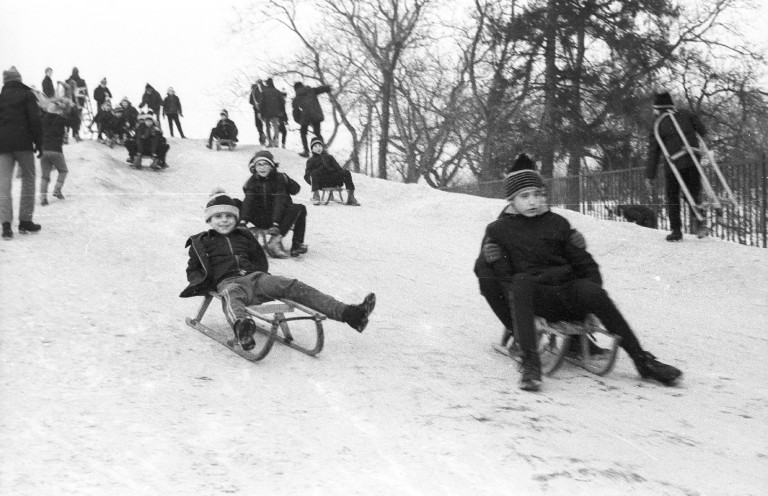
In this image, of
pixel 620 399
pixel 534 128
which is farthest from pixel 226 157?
pixel 620 399

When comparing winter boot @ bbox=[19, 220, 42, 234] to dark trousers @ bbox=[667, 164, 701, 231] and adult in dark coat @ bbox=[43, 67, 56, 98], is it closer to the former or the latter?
dark trousers @ bbox=[667, 164, 701, 231]

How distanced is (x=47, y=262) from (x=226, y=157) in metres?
12.6

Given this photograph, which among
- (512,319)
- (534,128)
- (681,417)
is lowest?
(681,417)

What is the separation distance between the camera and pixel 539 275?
15.9ft

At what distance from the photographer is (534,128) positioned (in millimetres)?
20844

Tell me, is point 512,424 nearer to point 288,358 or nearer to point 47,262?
point 288,358

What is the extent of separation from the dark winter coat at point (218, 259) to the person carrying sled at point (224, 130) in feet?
53.0

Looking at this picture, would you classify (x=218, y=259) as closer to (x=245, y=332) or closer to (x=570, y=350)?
(x=245, y=332)

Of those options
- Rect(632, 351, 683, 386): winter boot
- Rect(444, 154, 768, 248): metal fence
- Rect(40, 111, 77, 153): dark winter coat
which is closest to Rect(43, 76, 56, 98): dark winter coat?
Rect(40, 111, 77, 153): dark winter coat

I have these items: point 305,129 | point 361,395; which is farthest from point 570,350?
point 305,129

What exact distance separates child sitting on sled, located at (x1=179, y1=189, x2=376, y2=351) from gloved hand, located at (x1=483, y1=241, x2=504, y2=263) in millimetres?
774

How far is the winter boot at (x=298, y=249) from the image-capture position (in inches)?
344

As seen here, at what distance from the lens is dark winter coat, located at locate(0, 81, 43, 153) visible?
804 cm

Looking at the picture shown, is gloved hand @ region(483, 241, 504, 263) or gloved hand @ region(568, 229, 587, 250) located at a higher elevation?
gloved hand @ region(568, 229, 587, 250)
